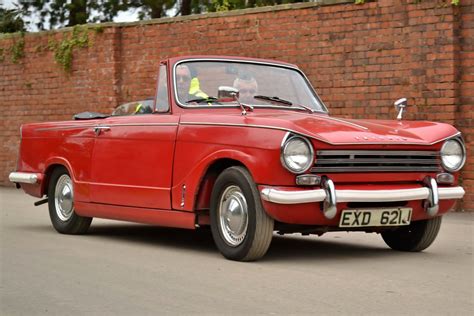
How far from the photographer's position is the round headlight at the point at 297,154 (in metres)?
6.92

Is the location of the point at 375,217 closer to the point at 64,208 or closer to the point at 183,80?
the point at 183,80

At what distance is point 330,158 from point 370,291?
1.29 meters

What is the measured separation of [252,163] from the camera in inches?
280

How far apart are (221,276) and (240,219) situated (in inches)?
29.4

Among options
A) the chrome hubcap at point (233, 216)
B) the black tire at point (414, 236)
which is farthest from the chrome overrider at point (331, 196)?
the black tire at point (414, 236)

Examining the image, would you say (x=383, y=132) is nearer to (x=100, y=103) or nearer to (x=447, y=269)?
(x=447, y=269)

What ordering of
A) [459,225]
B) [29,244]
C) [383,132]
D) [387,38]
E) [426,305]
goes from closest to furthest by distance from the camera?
[426,305] < [383,132] < [29,244] < [459,225] < [387,38]

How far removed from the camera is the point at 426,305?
5.65m

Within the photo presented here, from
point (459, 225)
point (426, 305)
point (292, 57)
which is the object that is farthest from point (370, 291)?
point (292, 57)

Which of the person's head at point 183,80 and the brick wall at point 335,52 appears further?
the brick wall at point 335,52

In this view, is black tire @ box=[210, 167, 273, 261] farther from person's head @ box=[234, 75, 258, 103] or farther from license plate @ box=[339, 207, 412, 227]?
person's head @ box=[234, 75, 258, 103]

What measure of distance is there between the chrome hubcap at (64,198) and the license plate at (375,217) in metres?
3.40

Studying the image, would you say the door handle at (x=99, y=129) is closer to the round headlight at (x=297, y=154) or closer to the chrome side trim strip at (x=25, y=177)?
the chrome side trim strip at (x=25, y=177)

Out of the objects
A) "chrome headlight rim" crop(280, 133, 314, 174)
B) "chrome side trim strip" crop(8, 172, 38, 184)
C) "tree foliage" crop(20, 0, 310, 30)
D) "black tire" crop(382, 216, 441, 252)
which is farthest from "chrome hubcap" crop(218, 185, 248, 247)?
"tree foliage" crop(20, 0, 310, 30)
